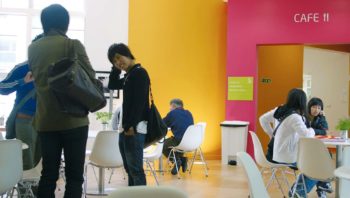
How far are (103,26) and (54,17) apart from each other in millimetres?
6397

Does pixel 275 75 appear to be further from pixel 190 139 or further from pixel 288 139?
pixel 288 139

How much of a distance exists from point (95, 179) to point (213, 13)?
170 inches

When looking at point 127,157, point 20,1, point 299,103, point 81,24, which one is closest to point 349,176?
point 127,157

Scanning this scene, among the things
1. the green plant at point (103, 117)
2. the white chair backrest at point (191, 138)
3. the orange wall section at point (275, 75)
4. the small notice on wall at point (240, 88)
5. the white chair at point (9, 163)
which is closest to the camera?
the white chair at point (9, 163)

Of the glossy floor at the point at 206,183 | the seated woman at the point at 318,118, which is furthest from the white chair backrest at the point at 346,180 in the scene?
the seated woman at the point at 318,118

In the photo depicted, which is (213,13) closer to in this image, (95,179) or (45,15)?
(95,179)

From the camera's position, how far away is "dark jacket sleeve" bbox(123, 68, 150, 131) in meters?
3.60

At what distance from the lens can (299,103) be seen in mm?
4887

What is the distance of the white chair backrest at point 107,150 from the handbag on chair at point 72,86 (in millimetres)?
1980

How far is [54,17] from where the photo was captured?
2891mm

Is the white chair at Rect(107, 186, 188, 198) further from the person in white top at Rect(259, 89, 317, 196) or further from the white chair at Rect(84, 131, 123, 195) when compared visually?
the person in white top at Rect(259, 89, 317, 196)

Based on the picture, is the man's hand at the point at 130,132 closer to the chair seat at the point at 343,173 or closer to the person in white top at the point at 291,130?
the chair seat at the point at 343,173

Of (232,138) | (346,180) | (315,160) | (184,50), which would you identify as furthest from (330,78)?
(346,180)

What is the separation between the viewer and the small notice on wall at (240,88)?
8711 mm
